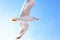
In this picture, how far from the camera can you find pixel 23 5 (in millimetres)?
2801

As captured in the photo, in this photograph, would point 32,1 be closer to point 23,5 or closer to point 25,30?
point 23,5

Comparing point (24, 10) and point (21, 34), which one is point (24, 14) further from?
point (21, 34)

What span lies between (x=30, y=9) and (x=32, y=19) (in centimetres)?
16

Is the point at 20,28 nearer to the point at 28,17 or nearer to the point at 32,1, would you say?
the point at 28,17

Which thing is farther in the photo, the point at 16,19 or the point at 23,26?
the point at 23,26

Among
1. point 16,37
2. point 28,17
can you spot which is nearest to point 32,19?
point 28,17

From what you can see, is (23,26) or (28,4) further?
(23,26)

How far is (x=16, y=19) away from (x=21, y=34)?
10.4 inches

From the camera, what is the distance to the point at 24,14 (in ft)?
9.50

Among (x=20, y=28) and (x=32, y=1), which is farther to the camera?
(x=20, y=28)

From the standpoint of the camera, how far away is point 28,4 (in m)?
2.79

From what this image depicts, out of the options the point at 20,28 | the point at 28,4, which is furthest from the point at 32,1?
the point at 20,28

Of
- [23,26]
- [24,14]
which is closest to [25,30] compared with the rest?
[23,26]

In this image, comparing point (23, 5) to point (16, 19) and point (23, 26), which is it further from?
point (23, 26)
